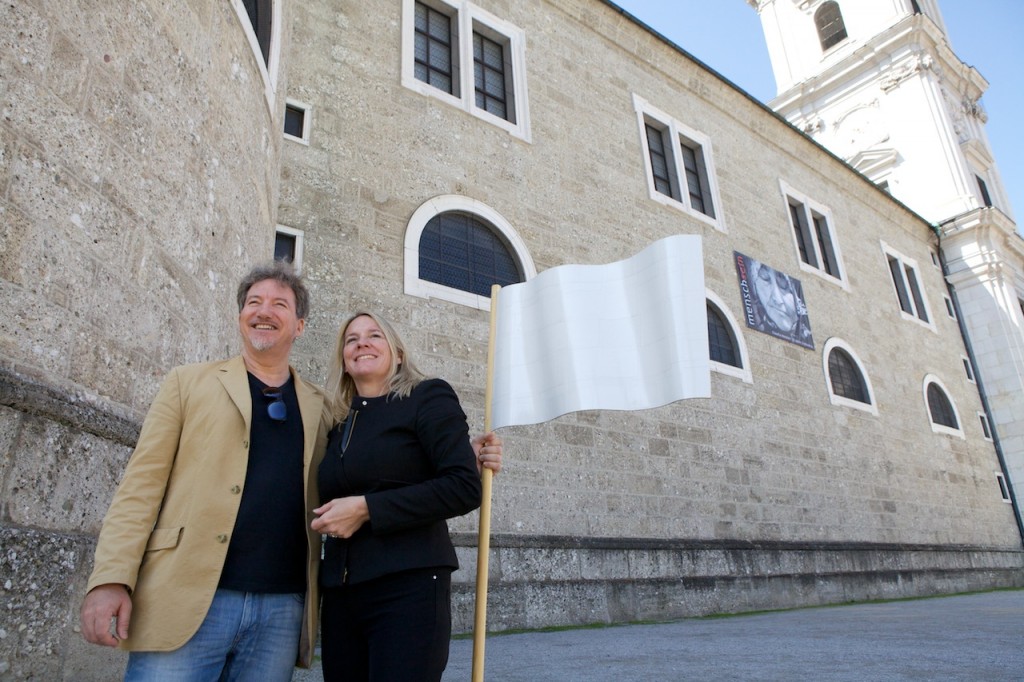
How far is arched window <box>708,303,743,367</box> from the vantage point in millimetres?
10664

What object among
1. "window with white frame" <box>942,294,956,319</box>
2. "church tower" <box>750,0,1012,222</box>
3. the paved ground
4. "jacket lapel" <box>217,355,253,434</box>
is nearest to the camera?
"jacket lapel" <box>217,355,253,434</box>

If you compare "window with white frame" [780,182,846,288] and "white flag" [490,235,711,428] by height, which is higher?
"window with white frame" [780,182,846,288]

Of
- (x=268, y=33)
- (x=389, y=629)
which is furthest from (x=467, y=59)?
(x=389, y=629)

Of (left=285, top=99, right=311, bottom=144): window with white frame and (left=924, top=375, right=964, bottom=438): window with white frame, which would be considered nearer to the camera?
(left=285, top=99, right=311, bottom=144): window with white frame

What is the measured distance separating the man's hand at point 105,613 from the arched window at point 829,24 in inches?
1135

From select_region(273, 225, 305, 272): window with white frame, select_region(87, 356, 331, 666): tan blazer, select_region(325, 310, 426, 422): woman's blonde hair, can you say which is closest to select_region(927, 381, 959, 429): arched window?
select_region(273, 225, 305, 272): window with white frame

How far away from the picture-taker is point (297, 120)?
→ 7.45 m

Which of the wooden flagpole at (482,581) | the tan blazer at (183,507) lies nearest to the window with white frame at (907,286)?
the wooden flagpole at (482,581)

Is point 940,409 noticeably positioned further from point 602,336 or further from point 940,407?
point 602,336

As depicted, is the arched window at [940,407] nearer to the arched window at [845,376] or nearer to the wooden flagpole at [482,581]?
the arched window at [845,376]

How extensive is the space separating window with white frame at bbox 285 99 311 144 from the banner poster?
24.2ft

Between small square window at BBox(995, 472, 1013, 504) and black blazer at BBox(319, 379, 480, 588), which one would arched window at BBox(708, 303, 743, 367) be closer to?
black blazer at BBox(319, 379, 480, 588)

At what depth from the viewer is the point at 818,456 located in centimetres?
1127

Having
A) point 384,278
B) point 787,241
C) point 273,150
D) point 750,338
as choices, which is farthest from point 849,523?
point 273,150
